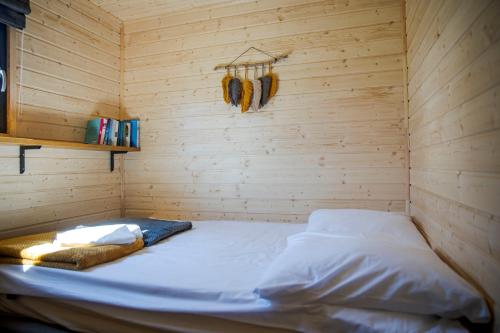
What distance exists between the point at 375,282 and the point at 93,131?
7.79 feet

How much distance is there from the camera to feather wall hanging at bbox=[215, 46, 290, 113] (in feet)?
8.12

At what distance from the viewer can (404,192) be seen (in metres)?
2.24

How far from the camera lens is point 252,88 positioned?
2.52 m

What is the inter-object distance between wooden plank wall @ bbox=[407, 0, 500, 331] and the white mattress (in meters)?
0.32

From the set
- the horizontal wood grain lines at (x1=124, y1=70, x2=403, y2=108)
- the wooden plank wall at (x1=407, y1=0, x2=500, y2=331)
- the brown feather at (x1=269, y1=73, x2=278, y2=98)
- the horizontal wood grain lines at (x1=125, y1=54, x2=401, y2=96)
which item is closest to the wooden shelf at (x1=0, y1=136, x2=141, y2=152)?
the horizontal wood grain lines at (x1=124, y1=70, x2=403, y2=108)

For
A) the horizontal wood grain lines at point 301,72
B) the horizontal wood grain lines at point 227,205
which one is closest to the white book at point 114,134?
the horizontal wood grain lines at point 301,72

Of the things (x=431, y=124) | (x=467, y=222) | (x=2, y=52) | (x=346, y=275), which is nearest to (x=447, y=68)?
(x=431, y=124)

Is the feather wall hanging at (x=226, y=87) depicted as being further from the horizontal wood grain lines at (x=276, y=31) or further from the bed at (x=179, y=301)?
the bed at (x=179, y=301)

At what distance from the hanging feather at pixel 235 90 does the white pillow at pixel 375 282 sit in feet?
5.46

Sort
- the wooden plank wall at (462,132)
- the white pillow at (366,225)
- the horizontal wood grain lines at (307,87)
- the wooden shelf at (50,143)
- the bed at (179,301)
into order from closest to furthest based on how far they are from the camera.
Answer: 1. the wooden plank wall at (462,132)
2. the bed at (179,301)
3. the white pillow at (366,225)
4. the wooden shelf at (50,143)
5. the horizontal wood grain lines at (307,87)

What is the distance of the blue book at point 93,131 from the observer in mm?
2467

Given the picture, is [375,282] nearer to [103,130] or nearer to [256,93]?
[256,93]

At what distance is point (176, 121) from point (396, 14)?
79.4 inches

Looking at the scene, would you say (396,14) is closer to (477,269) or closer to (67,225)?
(477,269)
